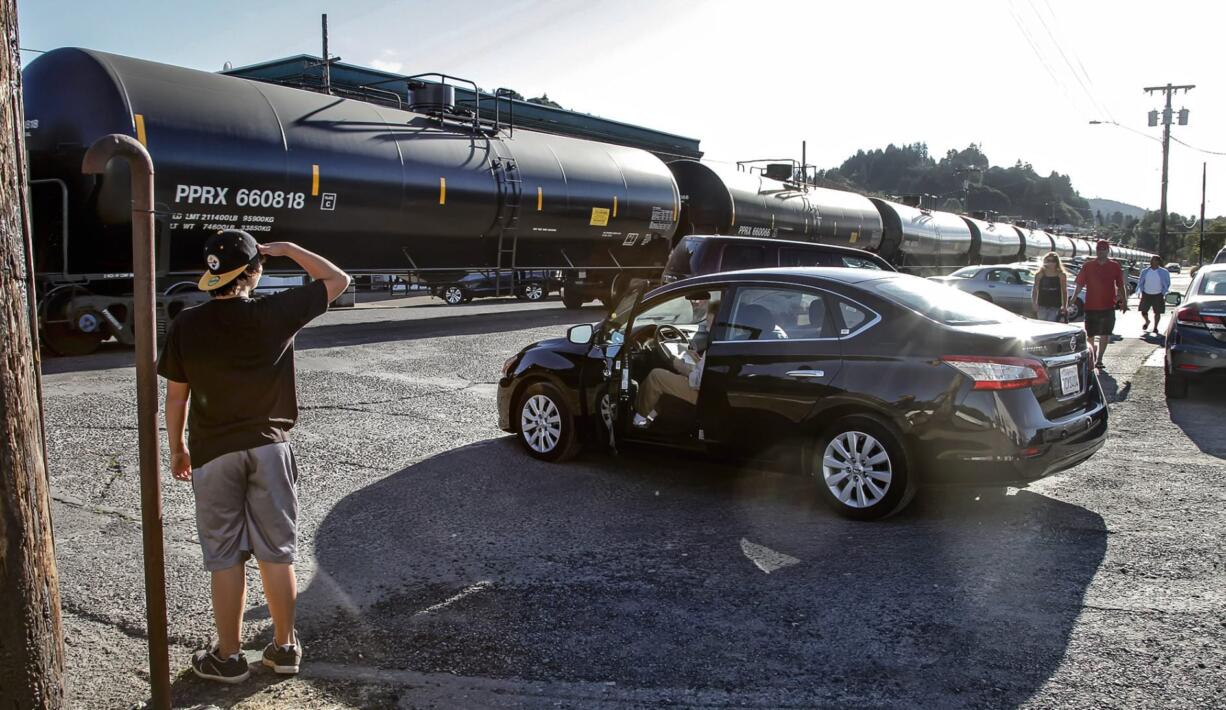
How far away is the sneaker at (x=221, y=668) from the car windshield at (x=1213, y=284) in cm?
1099

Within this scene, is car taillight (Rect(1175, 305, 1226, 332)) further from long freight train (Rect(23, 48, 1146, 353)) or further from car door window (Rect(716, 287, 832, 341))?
long freight train (Rect(23, 48, 1146, 353))

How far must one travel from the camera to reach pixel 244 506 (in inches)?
139

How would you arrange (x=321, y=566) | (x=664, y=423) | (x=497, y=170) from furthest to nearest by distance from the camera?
(x=497, y=170) < (x=664, y=423) < (x=321, y=566)

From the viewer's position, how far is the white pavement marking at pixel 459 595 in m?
4.30

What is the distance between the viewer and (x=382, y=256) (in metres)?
15.3

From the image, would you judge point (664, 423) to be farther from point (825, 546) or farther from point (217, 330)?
point (217, 330)

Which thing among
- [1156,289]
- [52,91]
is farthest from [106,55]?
[1156,289]

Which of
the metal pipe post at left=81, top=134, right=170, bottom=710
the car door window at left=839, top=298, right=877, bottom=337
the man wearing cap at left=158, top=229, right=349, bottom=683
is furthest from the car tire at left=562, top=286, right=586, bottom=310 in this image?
the metal pipe post at left=81, top=134, right=170, bottom=710

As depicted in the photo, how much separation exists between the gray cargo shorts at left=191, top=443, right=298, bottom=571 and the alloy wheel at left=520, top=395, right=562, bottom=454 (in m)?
3.54

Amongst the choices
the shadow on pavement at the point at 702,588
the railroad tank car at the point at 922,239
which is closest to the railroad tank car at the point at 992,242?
the railroad tank car at the point at 922,239

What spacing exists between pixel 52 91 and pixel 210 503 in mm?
10345

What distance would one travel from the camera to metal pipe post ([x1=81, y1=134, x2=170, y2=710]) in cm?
294

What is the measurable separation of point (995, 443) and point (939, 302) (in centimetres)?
108

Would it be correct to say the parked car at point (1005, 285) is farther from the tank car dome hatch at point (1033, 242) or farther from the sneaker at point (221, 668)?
the tank car dome hatch at point (1033, 242)
